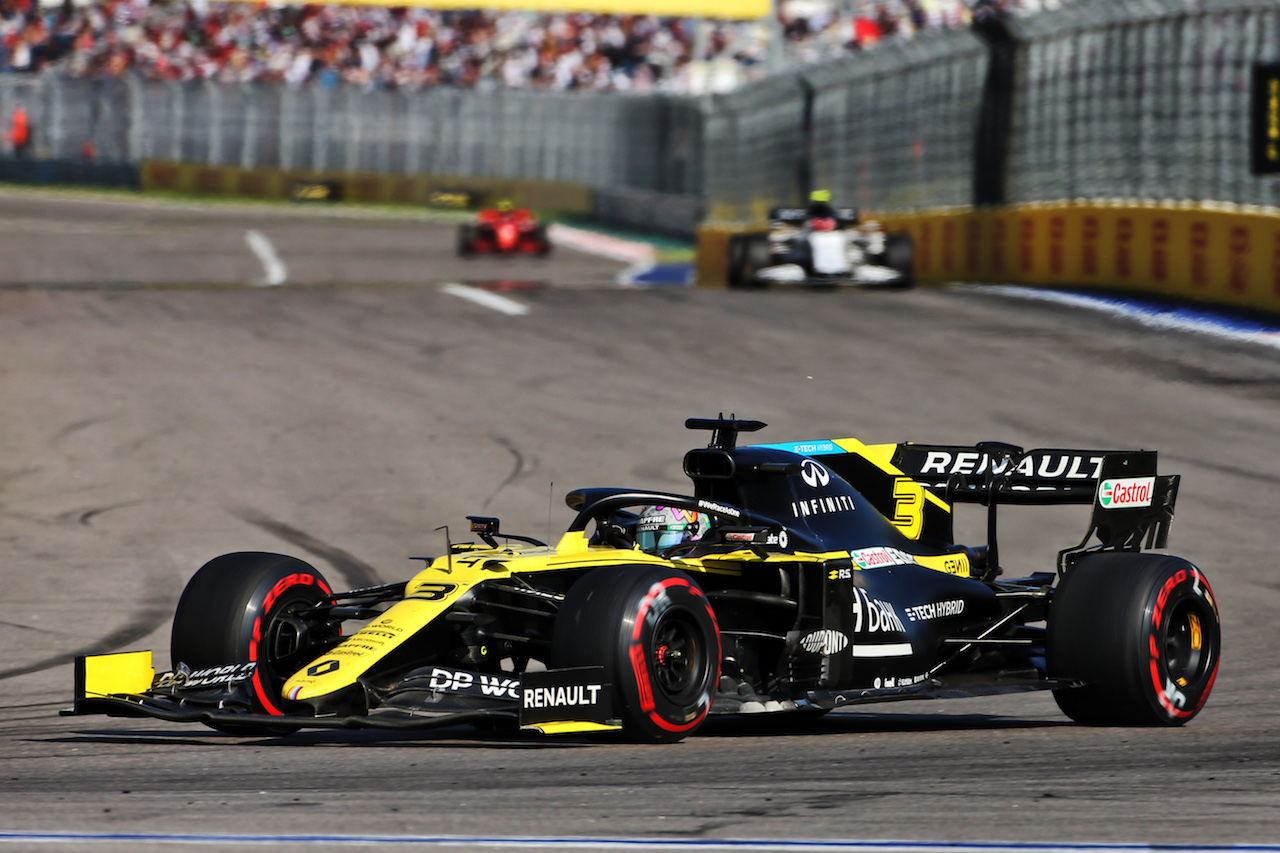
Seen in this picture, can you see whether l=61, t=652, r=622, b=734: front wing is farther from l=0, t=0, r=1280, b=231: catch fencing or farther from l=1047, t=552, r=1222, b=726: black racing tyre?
l=0, t=0, r=1280, b=231: catch fencing

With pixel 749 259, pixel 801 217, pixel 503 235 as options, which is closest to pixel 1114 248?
pixel 801 217

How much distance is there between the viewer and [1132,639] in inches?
306

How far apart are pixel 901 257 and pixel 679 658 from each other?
19.0m

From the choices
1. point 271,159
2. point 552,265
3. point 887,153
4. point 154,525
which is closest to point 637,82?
point 271,159

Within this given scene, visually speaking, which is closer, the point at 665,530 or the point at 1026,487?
the point at 665,530

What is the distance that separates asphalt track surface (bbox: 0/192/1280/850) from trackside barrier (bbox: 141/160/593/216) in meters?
25.6

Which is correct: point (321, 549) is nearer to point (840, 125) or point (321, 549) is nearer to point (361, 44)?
point (840, 125)

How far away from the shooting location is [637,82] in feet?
197

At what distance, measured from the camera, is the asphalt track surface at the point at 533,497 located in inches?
222

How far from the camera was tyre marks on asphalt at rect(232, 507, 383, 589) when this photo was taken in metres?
11.5

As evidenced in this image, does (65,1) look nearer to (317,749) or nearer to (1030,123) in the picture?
(1030,123)

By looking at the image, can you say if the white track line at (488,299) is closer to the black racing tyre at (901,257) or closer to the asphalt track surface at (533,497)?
A: the asphalt track surface at (533,497)

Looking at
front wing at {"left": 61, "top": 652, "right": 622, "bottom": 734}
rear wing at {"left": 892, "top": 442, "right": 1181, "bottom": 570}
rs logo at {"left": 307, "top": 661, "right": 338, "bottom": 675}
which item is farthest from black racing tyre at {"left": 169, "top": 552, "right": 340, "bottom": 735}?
rear wing at {"left": 892, "top": 442, "right": 1181, "bottom": 570}

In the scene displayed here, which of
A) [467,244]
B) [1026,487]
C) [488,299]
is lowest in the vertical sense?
[1026,487]
